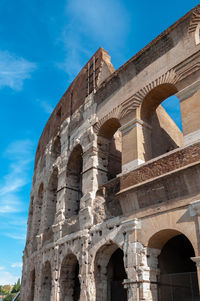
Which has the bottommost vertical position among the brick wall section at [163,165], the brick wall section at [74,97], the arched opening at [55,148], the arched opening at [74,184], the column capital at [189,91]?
the brick wall section at [163,165]

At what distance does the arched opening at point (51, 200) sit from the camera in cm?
1220

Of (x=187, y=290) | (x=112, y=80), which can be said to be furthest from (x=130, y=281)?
(x=112, y=80)

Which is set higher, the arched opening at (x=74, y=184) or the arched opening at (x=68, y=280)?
the arched opening at (x=74, y=184)

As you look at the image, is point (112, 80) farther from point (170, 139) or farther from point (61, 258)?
point (61, 258)

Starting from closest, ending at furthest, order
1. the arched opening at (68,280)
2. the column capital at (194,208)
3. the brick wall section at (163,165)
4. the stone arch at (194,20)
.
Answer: the column capital at (194,208) → the brick wall section at (163,165) → the stone arch at (194,20) → the arched opening at (68,280)

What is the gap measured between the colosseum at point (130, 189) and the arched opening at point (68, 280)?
3 cm

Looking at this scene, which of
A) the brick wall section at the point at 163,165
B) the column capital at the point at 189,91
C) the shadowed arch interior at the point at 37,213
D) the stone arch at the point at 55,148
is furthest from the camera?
the stone arch at the point at 55,148

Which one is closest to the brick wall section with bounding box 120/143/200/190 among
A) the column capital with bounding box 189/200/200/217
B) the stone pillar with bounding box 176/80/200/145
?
the stone pillar with bounding box 176/80/200/145

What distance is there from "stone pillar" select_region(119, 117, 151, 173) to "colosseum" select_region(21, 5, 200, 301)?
0.03m

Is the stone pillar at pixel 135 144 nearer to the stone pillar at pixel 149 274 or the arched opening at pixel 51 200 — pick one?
the stone pillar at pixel 149 274

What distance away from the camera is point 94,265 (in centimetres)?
806

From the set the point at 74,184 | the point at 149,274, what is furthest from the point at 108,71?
the point at 149,274

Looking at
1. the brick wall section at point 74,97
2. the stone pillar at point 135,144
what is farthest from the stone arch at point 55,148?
the stone pillar at point 135,144

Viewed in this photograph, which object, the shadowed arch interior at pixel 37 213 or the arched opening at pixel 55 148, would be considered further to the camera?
the arched opening at pixel 55 148
